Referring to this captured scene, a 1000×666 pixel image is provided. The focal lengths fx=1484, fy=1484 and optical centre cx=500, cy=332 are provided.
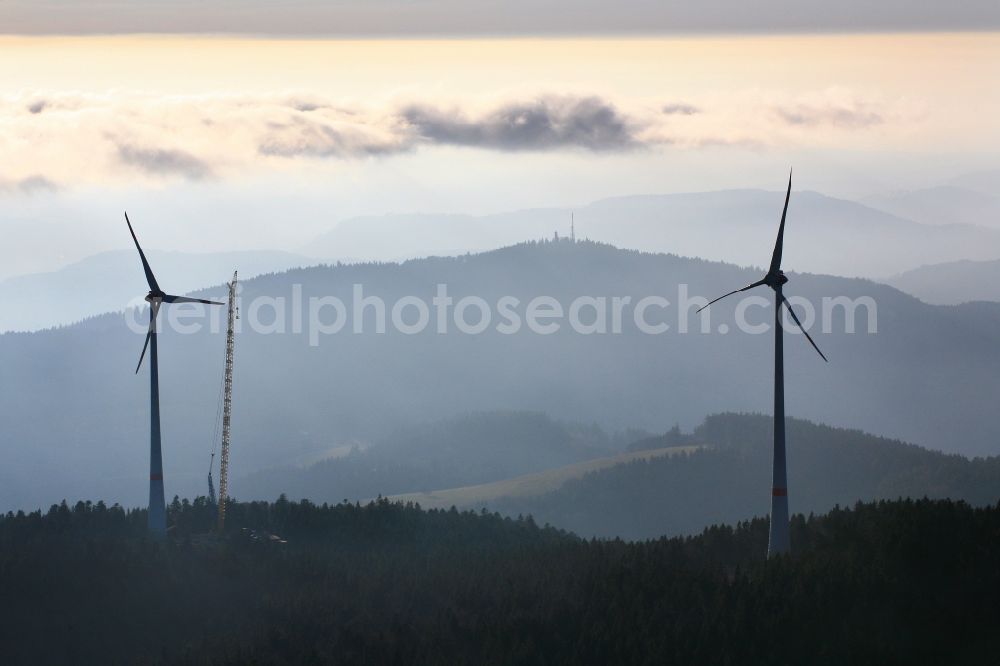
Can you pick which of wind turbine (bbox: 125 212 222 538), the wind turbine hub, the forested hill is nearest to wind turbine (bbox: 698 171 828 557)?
the wind turbine hub

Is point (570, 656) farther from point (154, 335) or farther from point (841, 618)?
point (154, 335)

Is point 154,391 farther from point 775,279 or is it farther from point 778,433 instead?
point 778,433

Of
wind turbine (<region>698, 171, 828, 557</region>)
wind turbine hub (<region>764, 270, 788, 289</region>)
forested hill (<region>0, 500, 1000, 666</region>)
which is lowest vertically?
forested hill (<region>0, 500, 1000, 666</region>)

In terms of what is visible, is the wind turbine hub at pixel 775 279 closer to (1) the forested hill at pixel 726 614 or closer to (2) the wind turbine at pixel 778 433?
(2) the wind turbine at pixel 778 433

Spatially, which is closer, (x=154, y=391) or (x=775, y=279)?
(x=775, y=279)

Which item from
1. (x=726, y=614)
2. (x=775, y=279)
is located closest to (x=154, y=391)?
(x=726, y=614)

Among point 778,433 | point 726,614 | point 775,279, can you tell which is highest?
point 775,279

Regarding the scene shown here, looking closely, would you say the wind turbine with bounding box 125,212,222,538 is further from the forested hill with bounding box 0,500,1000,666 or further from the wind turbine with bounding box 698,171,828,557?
the wind turbine with bounding box 698,171,828,557

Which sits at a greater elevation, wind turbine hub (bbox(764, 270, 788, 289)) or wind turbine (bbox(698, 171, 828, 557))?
wind turbine hub (bbox(764, 270, 788, 289))

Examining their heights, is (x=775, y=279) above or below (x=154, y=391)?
above

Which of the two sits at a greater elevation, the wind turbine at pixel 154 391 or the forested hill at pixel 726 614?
the wind turbine at pixel 154 391

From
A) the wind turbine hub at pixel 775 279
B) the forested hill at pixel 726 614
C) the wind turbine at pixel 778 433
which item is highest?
the wind turbine hub at pixel 775 279

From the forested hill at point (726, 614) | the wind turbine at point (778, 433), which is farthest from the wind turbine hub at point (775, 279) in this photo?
the forested hill at point (726, 614)

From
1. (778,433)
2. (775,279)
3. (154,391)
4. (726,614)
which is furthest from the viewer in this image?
(154,391)
